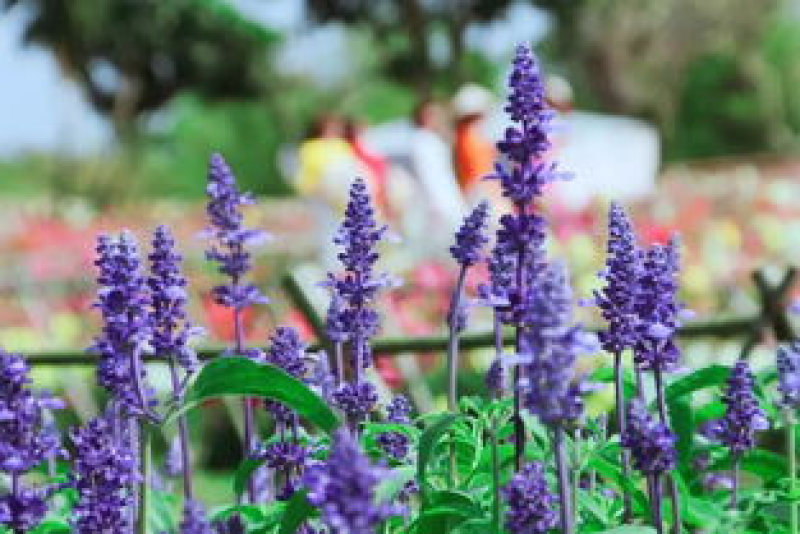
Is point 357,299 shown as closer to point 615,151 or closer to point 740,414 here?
point 740,414

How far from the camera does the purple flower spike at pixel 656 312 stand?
1.72 m

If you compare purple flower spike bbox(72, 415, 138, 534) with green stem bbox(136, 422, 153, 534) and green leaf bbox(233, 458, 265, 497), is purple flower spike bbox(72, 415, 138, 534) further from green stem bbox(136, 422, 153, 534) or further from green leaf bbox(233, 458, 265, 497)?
green leaf bbox(233, 458, 265, 497)

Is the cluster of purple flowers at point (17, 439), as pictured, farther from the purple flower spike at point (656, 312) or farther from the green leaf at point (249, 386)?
the purple flower spike at point (656, 312)

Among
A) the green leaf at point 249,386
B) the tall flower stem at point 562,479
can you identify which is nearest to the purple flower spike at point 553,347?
the tall flower stem at point 562,479

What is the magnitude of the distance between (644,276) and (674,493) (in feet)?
0.77

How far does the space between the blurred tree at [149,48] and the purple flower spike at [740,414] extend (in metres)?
36.8

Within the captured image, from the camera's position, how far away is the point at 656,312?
5.68 feet

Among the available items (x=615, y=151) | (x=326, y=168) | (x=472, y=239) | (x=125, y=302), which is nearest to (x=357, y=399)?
(x=472, y=239)

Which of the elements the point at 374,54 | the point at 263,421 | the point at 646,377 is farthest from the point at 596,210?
the point at 374,54

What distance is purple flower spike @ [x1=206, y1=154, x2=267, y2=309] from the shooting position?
2.09m

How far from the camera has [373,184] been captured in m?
12.1

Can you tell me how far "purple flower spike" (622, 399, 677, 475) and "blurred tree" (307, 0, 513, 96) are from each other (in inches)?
1290

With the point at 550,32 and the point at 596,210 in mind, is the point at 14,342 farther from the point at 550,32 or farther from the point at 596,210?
the point at 550,32

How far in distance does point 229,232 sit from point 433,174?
1205 cm
